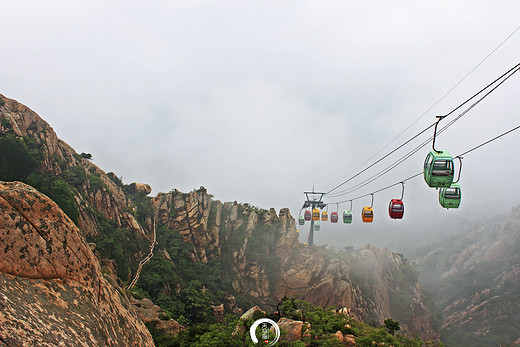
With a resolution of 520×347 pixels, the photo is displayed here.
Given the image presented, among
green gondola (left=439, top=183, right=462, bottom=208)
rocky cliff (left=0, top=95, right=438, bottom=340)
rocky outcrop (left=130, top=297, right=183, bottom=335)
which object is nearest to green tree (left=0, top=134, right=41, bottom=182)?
rocky cliff (left=0, top=95, right=438, bottom=340)

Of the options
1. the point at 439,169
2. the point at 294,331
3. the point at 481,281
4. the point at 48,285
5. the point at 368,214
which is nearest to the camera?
the point at 48,285

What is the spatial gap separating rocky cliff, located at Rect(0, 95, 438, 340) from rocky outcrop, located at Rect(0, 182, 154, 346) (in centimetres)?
2402

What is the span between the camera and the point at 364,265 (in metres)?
54.6

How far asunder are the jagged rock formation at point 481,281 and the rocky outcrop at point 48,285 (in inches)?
3536

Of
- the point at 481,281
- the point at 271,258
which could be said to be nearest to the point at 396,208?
the point at 271,258

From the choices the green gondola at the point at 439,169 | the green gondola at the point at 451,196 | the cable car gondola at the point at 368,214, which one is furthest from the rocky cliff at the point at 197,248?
the green gondola at the point at 439,169

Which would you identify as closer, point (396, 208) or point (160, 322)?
point (160, 322)

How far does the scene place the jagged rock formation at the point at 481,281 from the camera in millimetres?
78562

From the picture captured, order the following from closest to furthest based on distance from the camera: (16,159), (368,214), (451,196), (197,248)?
(451,196) → (16,159) → (368,214) → (197,248)

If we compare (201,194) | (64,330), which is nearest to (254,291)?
(201,194)

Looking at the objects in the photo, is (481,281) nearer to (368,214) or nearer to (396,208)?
(368,214)

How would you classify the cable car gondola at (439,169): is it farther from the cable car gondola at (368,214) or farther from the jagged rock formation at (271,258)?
the jagged rock formation at (271,258)

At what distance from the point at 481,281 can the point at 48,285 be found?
144m

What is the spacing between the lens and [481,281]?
10506 centimetres
